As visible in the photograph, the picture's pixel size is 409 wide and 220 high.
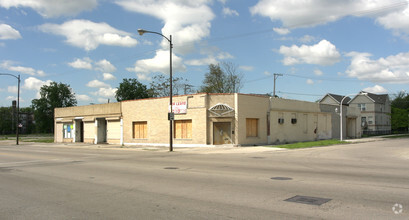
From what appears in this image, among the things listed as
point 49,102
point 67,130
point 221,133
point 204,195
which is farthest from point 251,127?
point 49,102

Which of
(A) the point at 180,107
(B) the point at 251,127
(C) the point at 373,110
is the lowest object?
(B) the point at 251,127

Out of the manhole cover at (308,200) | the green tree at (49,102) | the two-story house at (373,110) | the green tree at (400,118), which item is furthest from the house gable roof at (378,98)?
the green tree at (49,102)

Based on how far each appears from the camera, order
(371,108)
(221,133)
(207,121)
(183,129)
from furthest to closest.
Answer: (371,108) → (183,129) → (221,133) → (207,121)

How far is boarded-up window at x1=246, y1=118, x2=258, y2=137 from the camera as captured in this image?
31186mm

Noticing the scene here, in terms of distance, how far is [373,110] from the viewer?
76.1 m

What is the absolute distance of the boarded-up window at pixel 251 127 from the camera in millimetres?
Result: 31186

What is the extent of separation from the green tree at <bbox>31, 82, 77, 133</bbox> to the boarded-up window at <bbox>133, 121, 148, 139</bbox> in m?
75.3

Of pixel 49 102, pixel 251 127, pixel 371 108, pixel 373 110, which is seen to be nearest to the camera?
pixel 251 127

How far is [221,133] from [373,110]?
5963cm

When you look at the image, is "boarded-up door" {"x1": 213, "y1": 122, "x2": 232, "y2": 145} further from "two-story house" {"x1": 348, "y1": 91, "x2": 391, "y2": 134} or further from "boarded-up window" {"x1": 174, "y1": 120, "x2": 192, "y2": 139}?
"two-story house" {"x1": 348, "y1": 91, "x2": 391, "y2": 134}

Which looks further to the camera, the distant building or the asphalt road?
the distant building

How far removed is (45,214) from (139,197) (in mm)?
2234

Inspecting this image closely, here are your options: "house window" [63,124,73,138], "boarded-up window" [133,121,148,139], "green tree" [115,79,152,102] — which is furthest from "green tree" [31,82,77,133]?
"boarded-up window" [133,121,148,139]

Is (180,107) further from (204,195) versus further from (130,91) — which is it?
(130,91)
